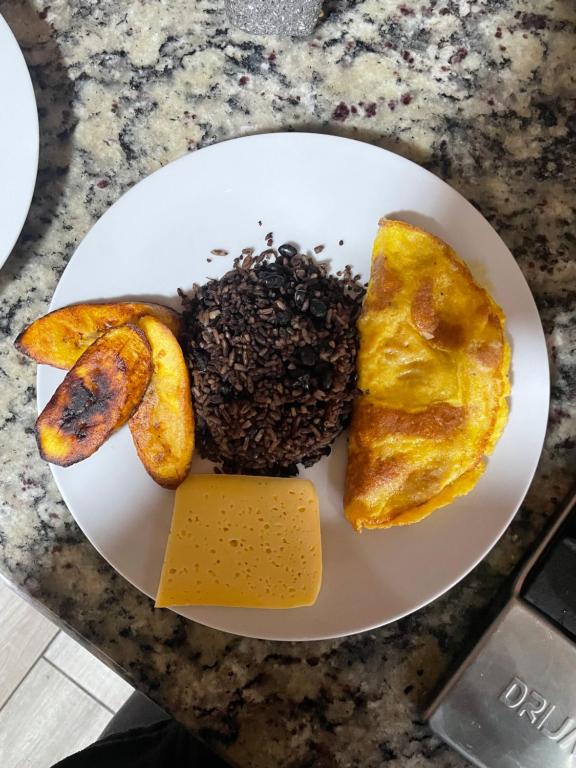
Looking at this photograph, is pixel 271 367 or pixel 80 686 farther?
pixel 80 686

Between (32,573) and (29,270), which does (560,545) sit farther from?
(29,270)

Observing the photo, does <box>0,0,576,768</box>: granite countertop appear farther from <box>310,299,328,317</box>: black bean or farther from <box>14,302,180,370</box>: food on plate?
<box>310,299,328,317</box>: black bean

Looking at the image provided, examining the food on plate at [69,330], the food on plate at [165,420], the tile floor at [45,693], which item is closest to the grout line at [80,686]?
the tile floor at [45,693]

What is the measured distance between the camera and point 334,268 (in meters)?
1.42

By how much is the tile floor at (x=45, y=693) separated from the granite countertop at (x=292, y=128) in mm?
514

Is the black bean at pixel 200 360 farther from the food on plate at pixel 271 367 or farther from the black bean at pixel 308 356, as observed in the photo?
the black bean at pixel 308 356

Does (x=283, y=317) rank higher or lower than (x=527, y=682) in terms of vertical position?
higher

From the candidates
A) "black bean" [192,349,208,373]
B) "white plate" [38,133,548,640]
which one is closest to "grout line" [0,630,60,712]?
"white plate" [38,133,548,640]

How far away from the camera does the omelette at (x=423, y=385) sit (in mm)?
1293

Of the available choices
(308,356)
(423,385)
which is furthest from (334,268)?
(423,385)

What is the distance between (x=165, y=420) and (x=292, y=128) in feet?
2.45

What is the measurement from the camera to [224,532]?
1.33m

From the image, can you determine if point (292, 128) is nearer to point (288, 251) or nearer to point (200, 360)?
point (288, 251)

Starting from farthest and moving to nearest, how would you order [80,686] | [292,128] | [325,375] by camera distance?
[80,686]
[292,128]
[325,375]
